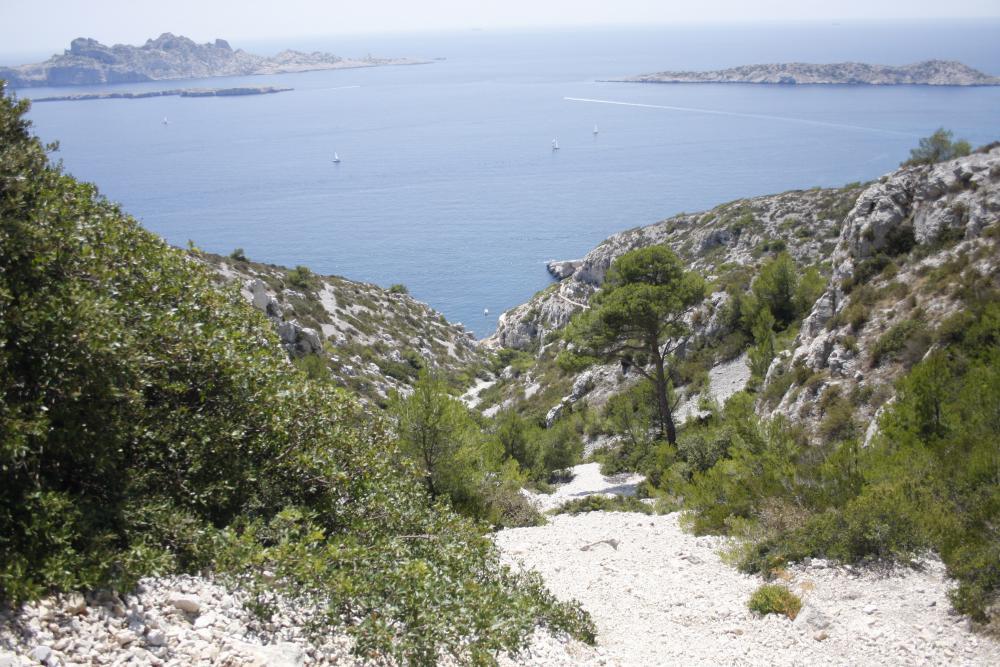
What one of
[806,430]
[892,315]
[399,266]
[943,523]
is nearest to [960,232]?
[892,315]

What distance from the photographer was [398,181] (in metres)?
126

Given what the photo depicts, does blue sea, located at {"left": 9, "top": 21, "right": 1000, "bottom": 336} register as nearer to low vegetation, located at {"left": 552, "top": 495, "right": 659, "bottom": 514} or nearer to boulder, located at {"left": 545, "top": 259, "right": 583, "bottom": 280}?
boulder, located at {"left": 545, "top": 259, "right": 583, "bottom": 280}

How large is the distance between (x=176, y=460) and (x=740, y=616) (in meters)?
8.16

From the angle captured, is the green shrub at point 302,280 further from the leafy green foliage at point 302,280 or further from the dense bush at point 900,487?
the dense bush at point 900,487

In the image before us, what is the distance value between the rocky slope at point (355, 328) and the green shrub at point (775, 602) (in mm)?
30402

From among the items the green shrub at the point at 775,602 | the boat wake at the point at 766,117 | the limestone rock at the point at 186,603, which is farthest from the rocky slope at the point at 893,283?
the boat wake at the point at 766,117

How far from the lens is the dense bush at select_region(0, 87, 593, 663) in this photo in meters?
6.34

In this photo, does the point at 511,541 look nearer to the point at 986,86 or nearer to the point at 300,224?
the point at 300,224

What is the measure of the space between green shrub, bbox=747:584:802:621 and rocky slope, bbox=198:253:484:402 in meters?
30.4

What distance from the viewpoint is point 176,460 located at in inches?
321

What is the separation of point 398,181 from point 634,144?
5616 cm

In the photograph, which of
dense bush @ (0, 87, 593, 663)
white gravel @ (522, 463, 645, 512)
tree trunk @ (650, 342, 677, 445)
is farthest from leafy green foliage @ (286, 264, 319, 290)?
dense bush @ (0, 87, 593, 663)

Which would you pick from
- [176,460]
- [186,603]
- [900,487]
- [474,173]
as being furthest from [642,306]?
[474,173]

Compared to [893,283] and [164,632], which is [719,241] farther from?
[164,632]
